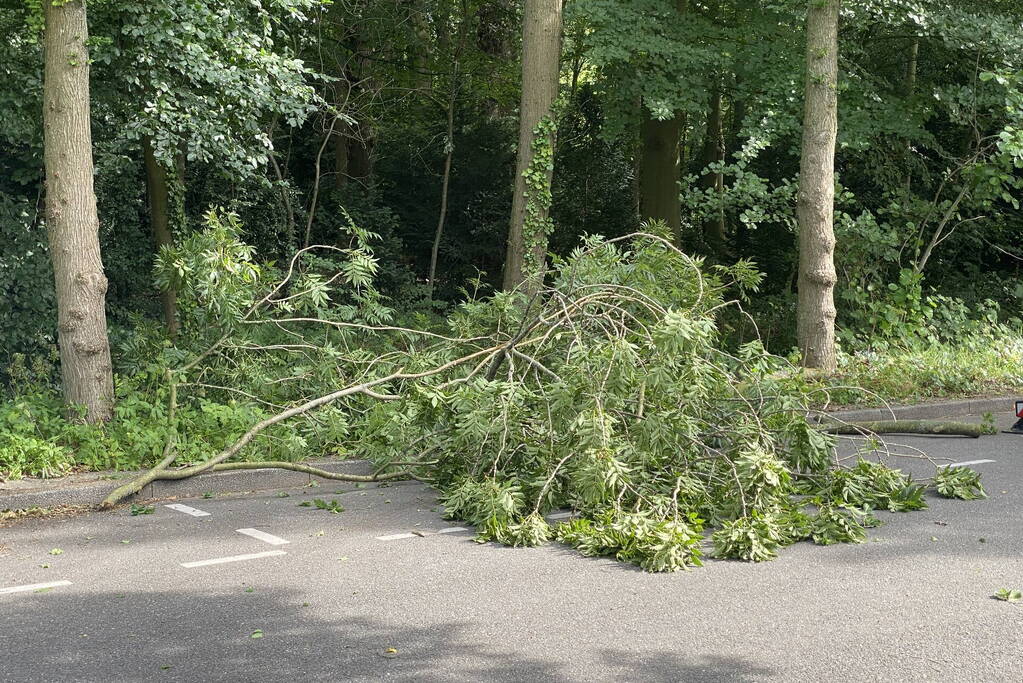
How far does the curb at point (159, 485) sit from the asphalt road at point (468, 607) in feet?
1.11

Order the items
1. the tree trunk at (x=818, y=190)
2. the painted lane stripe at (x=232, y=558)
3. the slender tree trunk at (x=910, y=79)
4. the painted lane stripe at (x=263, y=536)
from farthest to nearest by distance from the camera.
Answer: the slender tree trunk at (x=910, y=79) → the tree trunk at (x=818, y=190) → the painted lane stripe at (x=263, y=536) → the painted lane stripe at (x=232, y=558)

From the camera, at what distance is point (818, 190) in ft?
45.2

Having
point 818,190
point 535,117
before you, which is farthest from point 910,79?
point 535,117

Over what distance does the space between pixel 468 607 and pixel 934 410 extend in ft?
29.9

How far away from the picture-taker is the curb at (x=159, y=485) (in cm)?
733

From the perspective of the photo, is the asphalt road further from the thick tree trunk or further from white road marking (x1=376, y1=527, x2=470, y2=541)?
the thick tree trunk

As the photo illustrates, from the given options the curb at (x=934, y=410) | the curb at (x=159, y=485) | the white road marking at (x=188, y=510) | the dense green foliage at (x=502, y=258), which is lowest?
the white road marking at (x=188, y=510)

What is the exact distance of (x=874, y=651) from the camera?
4453mm

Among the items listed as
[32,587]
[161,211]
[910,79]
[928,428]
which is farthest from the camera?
[910,79]

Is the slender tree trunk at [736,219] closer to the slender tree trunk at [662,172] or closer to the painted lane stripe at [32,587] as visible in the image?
the slender tree trunk at [662,172]

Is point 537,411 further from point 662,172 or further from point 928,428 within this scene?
point 662,172

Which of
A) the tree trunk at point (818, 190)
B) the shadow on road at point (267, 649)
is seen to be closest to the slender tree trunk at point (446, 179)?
the tree trunk at point (818, 190)

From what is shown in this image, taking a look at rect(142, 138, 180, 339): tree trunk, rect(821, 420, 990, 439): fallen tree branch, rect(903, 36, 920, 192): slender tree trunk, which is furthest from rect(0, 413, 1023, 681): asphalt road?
rect(903, 36, 920, 192): slender tree trunk

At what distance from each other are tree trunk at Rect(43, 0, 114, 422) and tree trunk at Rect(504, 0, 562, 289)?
6889 mm
